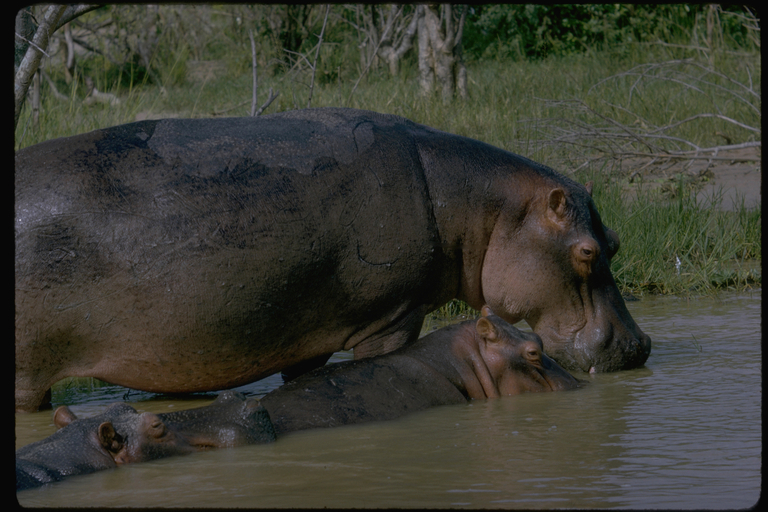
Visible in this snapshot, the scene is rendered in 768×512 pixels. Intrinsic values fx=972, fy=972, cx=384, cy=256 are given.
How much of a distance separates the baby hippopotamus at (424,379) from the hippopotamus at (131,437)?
222mm

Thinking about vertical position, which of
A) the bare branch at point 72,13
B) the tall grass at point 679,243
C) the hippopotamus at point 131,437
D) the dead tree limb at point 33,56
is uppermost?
the bare branch at point 72,13

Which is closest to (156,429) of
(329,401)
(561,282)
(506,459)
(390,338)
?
(329,401)

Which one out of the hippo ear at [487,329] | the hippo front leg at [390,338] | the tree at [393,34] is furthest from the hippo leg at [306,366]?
the tree at [393,34]

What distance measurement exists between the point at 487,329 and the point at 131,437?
159cm

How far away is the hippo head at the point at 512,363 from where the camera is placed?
405cm

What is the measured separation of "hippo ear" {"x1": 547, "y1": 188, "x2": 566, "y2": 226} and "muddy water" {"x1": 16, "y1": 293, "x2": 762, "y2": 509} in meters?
0.73

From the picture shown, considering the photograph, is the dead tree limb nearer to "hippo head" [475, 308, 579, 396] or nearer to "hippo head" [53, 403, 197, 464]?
"hippo head" [53, 403, 197, 464]

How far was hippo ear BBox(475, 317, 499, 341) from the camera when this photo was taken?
404 centimetres

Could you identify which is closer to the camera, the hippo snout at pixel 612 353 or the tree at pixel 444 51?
the hippo snout at pixel 612 353

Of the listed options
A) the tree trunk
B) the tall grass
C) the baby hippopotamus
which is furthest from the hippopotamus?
the tree trunk

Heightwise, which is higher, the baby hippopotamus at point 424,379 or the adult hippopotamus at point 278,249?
the adult hippopotamus at point 278,249

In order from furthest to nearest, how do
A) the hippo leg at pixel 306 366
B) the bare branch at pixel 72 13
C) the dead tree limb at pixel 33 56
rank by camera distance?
the bare branch at pixel 72 13 < the dead tree limb at pixel 33 56 < the hippo leg at pixel 306 366

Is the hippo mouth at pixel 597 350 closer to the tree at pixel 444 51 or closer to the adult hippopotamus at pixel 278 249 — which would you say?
the adult hippopotamus at pixel 278 249

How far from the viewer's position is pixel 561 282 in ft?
14.1
